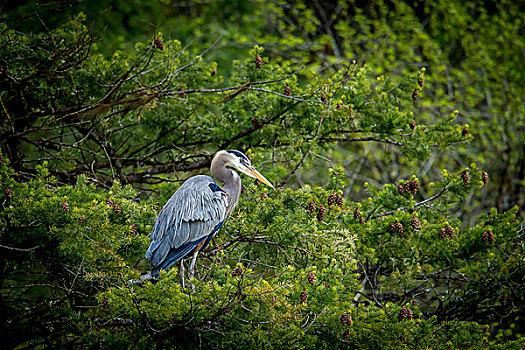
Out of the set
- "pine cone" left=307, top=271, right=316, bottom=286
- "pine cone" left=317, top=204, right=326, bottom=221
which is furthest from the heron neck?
"pine cone" left=307, top=271, right=316, bottom=286

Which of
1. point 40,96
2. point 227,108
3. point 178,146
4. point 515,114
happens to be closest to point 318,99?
point 227,108

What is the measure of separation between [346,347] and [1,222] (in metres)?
2.82

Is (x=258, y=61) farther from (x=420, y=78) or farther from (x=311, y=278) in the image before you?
(x=311, y=278)

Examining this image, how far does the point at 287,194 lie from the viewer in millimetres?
5164

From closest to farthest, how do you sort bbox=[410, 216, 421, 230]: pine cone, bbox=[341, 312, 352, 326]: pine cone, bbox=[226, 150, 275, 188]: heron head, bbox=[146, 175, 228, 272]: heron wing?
bbox=[341, 312, 352, 326]: pine cone
bbox=[146, 175, 228, 272]: heron wing
bbox=[410, 216, 421, 230]: pine cone
bbox=[226, 150, 275, 188]: heron head

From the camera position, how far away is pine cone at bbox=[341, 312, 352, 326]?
4132 mm

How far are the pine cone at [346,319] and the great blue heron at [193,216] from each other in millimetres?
1515

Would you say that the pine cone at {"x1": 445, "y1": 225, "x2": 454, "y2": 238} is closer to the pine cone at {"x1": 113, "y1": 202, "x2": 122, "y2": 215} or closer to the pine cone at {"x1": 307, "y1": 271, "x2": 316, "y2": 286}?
the pine cone at {"x1": 307, "y1": 271, "x2": 316, "y2": 286}

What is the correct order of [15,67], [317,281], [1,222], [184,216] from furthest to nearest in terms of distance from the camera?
[15,67]
[184,216]
[317,281]
[1,222]

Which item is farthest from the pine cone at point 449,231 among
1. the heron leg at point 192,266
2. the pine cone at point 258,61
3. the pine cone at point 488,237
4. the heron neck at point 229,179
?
the pine cone at point 258,61

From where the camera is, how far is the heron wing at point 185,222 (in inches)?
191

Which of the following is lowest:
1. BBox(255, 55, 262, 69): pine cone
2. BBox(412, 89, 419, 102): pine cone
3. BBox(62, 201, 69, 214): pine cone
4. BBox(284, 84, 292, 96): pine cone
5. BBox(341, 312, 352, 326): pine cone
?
BBox(341, 312, 352, 326): pine cone

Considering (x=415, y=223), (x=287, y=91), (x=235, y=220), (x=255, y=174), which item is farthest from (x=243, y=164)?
(x=415, y=223)

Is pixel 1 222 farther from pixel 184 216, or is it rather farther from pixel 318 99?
pixel 318 99
